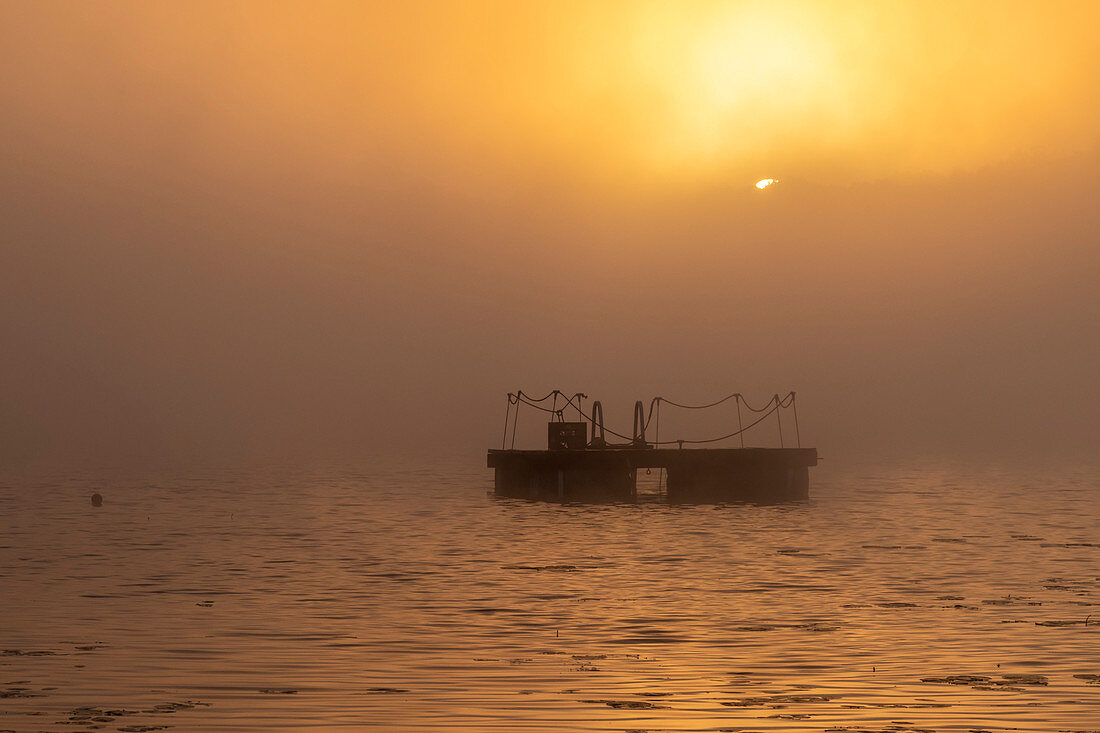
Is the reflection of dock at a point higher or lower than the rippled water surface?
higher

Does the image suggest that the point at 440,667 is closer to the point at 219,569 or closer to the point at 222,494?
the point at 219,569

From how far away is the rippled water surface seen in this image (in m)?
15.1

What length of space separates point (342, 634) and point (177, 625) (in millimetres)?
3128

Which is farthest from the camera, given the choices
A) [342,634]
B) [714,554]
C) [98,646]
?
[714,554]

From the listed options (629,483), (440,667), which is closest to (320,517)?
(629,483)

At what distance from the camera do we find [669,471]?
69125mm

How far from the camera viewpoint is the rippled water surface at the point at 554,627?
1515 centimetres

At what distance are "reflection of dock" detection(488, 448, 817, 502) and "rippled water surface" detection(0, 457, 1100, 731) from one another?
12009mm

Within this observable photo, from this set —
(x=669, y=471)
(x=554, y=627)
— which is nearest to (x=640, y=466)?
(x=669, y=471)

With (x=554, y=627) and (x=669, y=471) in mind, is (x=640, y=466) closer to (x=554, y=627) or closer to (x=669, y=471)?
(x=669, y=471)

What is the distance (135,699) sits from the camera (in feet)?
51.9

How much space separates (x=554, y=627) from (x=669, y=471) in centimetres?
4652

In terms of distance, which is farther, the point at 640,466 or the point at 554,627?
the point at 640,466

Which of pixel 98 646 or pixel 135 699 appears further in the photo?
pixel 98 646
